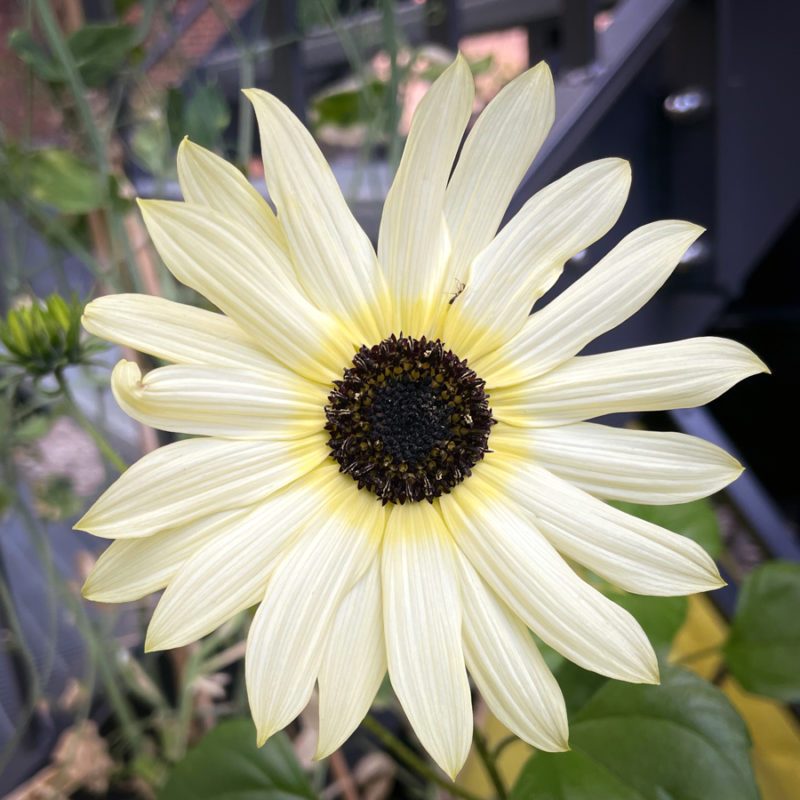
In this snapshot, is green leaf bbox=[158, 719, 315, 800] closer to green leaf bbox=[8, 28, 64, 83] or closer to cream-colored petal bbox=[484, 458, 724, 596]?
cream-colored petal bbox=[484, 458, 724, 596]

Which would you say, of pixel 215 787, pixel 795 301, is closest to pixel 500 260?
pixel 215 787

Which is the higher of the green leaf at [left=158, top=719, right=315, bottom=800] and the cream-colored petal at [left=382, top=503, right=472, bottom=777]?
the cream-colored petal at [left=382, top=503, right=472, bottom=777]

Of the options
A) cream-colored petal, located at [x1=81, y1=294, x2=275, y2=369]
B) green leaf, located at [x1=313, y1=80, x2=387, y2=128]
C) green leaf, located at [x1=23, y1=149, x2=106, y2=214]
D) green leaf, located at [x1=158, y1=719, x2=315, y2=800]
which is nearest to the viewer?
cream-colored petal, located at [x1=81, y1=294, x2=275, y2=369]

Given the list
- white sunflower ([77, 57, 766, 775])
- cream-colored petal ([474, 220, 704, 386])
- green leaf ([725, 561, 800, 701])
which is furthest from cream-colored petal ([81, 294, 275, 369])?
green leaf ([725, 561, 800, 701])

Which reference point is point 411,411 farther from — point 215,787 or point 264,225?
point 215,787

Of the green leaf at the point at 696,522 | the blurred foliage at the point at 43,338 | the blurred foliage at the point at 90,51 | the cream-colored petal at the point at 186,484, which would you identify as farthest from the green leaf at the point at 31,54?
the green leaf at the point at 696,522

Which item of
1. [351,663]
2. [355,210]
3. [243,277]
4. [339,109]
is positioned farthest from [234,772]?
[339,109]

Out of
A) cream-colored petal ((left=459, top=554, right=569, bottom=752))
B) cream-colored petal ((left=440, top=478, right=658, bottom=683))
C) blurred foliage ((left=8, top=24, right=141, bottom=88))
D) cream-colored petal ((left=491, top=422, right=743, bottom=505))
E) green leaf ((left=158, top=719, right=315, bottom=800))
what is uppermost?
blurred foliage ((left=8, top=24, right=141, bottom=88))
